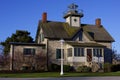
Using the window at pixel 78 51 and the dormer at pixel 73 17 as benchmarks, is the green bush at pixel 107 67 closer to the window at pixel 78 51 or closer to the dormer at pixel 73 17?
the window at pixel 78 51

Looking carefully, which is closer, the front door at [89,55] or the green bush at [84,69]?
the green bush at [84,69]

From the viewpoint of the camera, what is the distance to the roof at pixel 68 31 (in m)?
54.7

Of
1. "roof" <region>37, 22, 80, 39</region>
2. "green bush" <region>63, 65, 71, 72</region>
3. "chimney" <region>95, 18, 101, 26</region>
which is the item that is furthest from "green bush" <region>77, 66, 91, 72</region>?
"chimney" <region>95, 18, 101, 26</region>

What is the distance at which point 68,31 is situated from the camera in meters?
56.8

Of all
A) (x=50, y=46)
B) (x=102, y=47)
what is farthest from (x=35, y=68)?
(x=102, y=47)

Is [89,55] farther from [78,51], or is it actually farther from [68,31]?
[68,31]

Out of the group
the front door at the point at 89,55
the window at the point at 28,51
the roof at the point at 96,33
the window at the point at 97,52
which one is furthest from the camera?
the roof at the point at 96,33

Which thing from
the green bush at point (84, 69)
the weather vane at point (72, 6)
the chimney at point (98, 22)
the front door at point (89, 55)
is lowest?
the green bush at point (84, 69)

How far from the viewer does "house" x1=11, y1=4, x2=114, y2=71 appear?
52031 mm

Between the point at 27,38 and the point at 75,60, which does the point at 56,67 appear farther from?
the point at 27,38

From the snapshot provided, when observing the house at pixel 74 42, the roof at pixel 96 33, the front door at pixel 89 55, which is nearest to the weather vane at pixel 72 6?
the house at pixel 74 42

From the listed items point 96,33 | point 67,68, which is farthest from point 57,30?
point 67,68

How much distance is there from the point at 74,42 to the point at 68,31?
315cm

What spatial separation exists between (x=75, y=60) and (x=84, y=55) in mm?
1951
